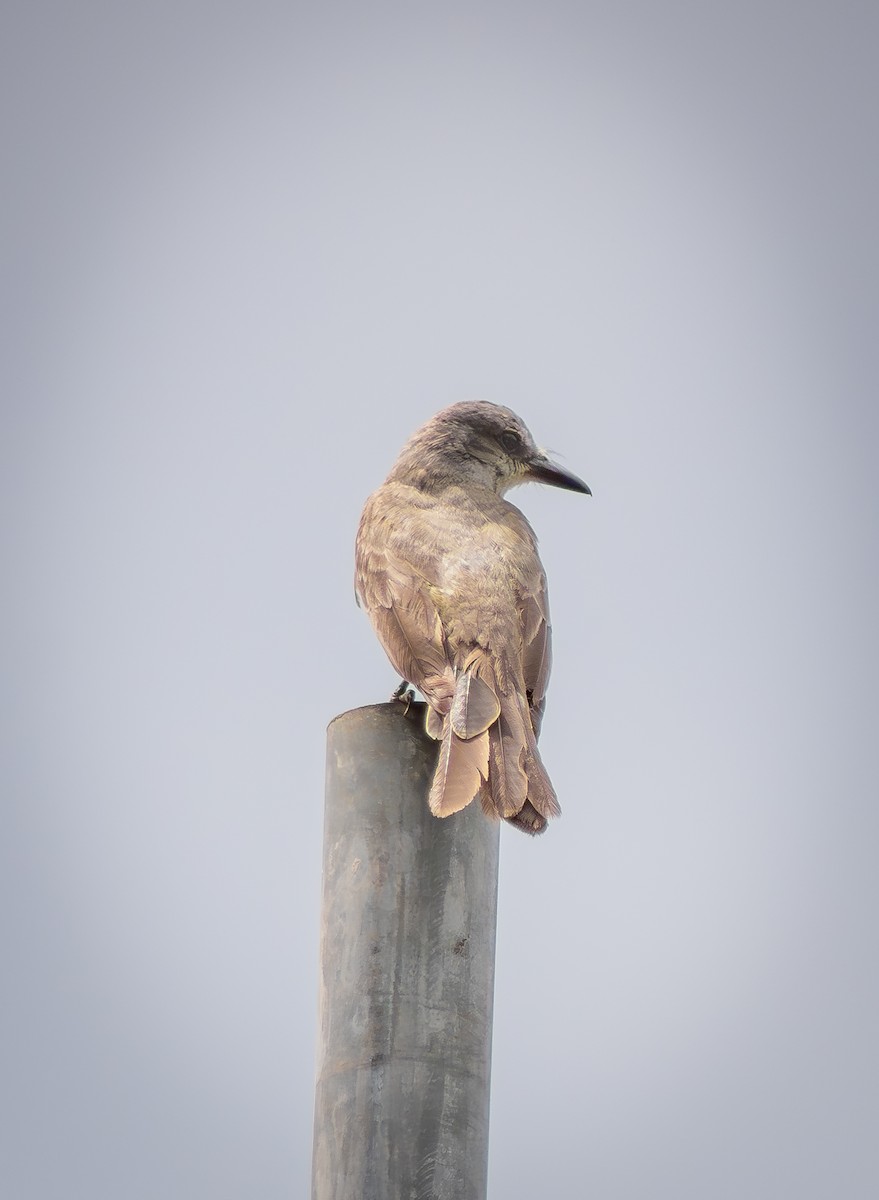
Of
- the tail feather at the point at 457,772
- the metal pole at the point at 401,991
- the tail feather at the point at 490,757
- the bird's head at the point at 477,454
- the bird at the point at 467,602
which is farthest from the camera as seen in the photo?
the bird's head at the point at 477,454

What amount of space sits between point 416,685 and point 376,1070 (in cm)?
199

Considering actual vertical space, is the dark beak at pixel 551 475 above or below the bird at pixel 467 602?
above

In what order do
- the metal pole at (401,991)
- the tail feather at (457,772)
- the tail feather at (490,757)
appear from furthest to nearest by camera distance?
1. the tail feather at (490,757)
2. the tail feather at (457,772)
3. the metal pole at (401,991)

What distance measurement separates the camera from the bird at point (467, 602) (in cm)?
643

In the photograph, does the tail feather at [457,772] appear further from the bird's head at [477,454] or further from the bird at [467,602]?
the bird's head at [477,454]

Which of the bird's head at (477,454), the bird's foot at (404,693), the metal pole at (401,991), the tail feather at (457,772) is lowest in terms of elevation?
the metal pole at (401,991)

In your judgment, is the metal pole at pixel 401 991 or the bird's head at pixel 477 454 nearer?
the metal pole at pixel 401 991

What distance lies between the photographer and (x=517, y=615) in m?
7.50

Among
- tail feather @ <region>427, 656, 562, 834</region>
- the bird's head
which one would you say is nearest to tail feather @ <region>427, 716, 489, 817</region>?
tail feather @ <region>427, 656, 562, 834</region>

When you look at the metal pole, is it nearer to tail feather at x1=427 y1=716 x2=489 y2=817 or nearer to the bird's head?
tail feather at x1=427 y1=716 x2=489 y2=817

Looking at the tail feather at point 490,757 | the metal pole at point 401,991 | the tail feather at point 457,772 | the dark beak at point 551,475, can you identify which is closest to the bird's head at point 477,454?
the dark beak at point 551,475

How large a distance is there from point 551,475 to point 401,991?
434 centimetres

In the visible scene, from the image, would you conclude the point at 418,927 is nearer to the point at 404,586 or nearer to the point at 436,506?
the point at 404,586

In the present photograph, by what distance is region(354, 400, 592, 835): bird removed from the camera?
643 centimetres
